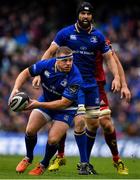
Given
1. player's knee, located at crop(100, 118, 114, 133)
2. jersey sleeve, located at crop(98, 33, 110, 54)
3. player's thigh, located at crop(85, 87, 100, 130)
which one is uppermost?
jersey sleeve, located at crop(98, 33, 110, 54)

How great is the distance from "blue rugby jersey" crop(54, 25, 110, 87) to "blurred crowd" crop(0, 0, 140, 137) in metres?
7.97

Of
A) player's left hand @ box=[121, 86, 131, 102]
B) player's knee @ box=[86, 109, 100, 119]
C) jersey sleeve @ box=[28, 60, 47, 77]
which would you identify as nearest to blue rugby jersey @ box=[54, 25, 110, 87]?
player's knee @ box=[86, 109, 100, 119]

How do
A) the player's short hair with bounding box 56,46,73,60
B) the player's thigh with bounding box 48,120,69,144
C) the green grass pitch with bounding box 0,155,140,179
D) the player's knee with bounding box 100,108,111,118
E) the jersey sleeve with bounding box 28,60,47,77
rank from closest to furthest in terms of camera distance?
the green grass pitch with bounding box 0,155,140,179 → the player's short hair with bounding box 56,46,73,60 → the player's thigh with bounding box 48,120,69,144 → the jersey sleeve with bounding box 28,60,47,77 → the player's knee with bounding box 100,108,111,118

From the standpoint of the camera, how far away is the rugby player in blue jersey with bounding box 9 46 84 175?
1296cm

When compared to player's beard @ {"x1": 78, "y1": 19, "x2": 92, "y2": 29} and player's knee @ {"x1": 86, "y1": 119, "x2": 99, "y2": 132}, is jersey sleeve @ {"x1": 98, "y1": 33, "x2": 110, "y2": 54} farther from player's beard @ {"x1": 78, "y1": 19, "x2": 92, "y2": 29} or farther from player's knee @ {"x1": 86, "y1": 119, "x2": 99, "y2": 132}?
player's knee @ {"x1": 86, "y1": 119, "x2": 99, "y2": 132}

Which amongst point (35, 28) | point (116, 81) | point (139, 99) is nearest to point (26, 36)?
point (35, 28)

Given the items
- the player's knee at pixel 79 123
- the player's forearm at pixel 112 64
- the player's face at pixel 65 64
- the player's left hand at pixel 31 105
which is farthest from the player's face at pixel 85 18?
the player's left hand at pixel 31 105

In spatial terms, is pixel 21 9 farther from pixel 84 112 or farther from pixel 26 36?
pixel 84 112

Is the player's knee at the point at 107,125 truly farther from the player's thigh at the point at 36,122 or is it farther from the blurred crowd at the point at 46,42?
the blurred crowd at the point at 46,42

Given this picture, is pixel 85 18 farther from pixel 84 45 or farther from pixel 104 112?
pixel 104 112

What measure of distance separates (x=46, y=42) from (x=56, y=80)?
14.1 m

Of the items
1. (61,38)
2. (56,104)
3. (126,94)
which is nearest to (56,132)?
(56,104)

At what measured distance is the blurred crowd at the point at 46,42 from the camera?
22.8 metres

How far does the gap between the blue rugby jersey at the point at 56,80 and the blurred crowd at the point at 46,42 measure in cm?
863
